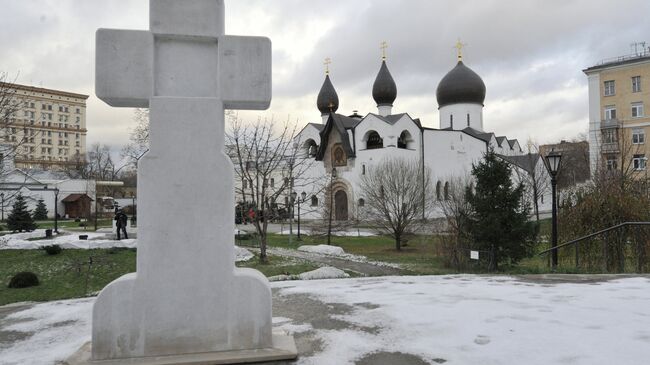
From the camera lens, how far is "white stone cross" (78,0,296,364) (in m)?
3.14

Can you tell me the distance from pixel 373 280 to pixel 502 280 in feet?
6.25

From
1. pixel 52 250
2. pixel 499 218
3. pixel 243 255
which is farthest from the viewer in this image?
pixel 243 255

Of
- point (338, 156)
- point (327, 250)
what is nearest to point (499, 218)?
point (327, 250)

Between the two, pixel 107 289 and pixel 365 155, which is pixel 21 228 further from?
pixel 107 289

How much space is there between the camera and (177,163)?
3.23 metres

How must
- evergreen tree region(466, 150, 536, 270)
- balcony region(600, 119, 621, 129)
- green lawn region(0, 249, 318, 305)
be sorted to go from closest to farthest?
green lawn region(0, 249, 318, 305) → evergreen tree region(466, 150, 536, 270) → balcony region(600, 119, 621, 129)

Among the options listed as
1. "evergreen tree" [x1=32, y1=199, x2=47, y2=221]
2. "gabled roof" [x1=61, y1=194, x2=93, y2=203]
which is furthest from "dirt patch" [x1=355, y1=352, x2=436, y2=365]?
"gabled roof" [x1=61, y1=194, x2=93, y2=203]

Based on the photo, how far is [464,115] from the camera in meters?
50.1

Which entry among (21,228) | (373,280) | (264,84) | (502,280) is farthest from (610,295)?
(21,228)

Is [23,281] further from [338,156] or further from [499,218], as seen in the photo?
[338,156]

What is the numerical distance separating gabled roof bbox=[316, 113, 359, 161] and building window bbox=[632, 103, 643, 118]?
2571 centimetres

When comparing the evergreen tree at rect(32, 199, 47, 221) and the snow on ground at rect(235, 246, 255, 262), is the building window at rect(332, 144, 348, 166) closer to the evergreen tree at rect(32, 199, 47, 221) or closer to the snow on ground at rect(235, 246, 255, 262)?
the snow on ground at rect(235, 246, 255, 262)

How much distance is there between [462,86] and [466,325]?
48.8 metres

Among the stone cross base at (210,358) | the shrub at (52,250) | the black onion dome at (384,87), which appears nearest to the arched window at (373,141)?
the black onion dome at (384,87)
